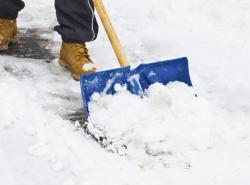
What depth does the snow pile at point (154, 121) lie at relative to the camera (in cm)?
228

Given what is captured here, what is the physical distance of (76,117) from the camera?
2.55 meters

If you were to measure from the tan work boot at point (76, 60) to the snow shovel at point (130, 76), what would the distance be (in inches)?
12.6

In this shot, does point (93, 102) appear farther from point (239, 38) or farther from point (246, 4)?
point (246, 4)

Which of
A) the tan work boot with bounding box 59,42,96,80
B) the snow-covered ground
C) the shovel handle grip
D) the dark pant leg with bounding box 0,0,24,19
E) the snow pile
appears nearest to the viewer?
the snow-covered ground

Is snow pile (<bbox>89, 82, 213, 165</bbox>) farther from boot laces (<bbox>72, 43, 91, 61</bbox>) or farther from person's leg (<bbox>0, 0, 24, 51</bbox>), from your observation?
person's leg (<bbox>0, 0, 24, 51</bbox>)

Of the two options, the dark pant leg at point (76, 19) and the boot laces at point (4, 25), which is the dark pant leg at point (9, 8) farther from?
the dark pant leg at point (76, 19)

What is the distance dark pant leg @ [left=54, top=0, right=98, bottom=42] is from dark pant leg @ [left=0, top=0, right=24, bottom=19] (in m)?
0.39

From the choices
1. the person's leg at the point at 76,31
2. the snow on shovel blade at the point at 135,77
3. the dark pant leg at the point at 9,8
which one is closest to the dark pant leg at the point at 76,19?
the person's leg at the point at 76,31

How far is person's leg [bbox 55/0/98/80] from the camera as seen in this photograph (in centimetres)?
298

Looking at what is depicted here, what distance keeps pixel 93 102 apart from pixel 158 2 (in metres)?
1.94

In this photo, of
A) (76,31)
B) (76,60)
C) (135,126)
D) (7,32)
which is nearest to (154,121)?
(135,126)

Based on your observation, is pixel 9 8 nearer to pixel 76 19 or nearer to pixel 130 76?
pixel 76 19

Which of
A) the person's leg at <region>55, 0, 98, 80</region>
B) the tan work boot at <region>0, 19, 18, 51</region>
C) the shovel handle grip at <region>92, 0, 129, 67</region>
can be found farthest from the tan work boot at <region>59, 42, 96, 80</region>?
the tan work boot at <region>0, 19, 18, 51</region>

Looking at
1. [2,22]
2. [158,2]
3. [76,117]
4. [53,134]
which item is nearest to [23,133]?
[53,134]
